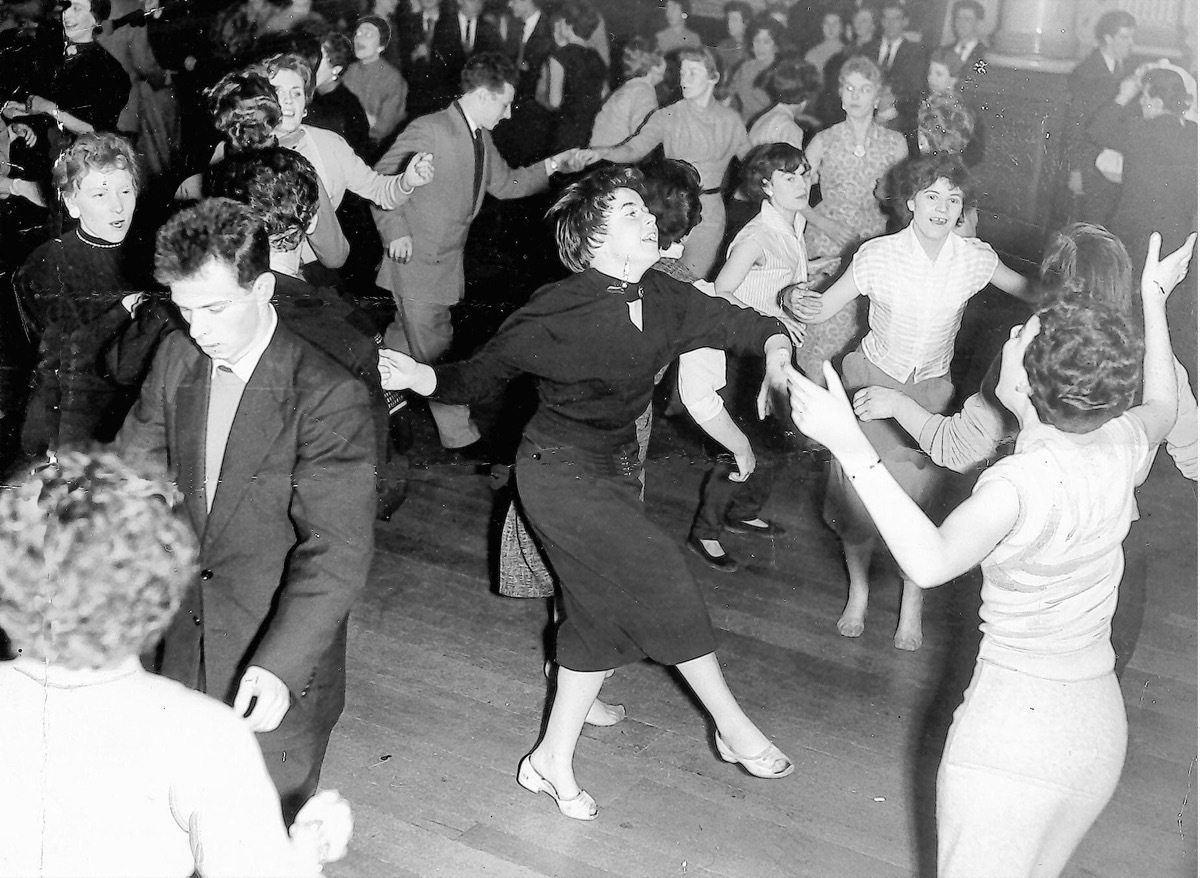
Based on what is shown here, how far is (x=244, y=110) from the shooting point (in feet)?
8.63

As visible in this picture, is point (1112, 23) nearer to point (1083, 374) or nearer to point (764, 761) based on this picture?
point (1083, 374)

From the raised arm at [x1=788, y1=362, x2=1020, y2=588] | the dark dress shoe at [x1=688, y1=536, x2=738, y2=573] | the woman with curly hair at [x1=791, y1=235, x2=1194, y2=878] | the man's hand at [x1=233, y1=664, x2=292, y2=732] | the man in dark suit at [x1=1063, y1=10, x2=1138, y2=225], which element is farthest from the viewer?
the dark dress shoe at [x1=688, y1=536, x2=738, y2=573]

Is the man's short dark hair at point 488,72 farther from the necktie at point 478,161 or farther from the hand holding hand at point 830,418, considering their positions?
the hand holding hand at point 830,418

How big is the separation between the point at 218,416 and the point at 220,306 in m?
0.18

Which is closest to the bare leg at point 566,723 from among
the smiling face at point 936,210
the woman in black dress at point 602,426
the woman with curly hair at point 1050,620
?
the woman in black dress at point 602,426

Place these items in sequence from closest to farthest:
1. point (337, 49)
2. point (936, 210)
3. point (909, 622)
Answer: point (936, 210)
point (337, 49)
point (909, 622)

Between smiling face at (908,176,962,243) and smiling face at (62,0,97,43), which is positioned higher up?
smiling face at (62,0,97,43)

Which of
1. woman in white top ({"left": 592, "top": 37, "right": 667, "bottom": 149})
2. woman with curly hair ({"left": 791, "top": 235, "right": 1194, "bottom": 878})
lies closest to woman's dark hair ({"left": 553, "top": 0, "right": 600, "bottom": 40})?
woman in white top ({"left": 592, "top": 37, "right": 667, "bottom": 149})

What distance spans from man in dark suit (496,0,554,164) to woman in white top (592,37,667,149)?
15 cm

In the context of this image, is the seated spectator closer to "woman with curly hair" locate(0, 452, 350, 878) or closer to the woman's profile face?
the woman's profile face

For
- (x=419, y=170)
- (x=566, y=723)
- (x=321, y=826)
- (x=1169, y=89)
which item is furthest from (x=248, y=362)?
(x=1169, y=89)

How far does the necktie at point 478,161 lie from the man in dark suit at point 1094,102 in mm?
1241

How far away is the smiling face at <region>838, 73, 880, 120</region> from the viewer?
2.45 meters

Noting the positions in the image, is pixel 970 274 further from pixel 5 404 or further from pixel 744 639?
pixel 5 404
